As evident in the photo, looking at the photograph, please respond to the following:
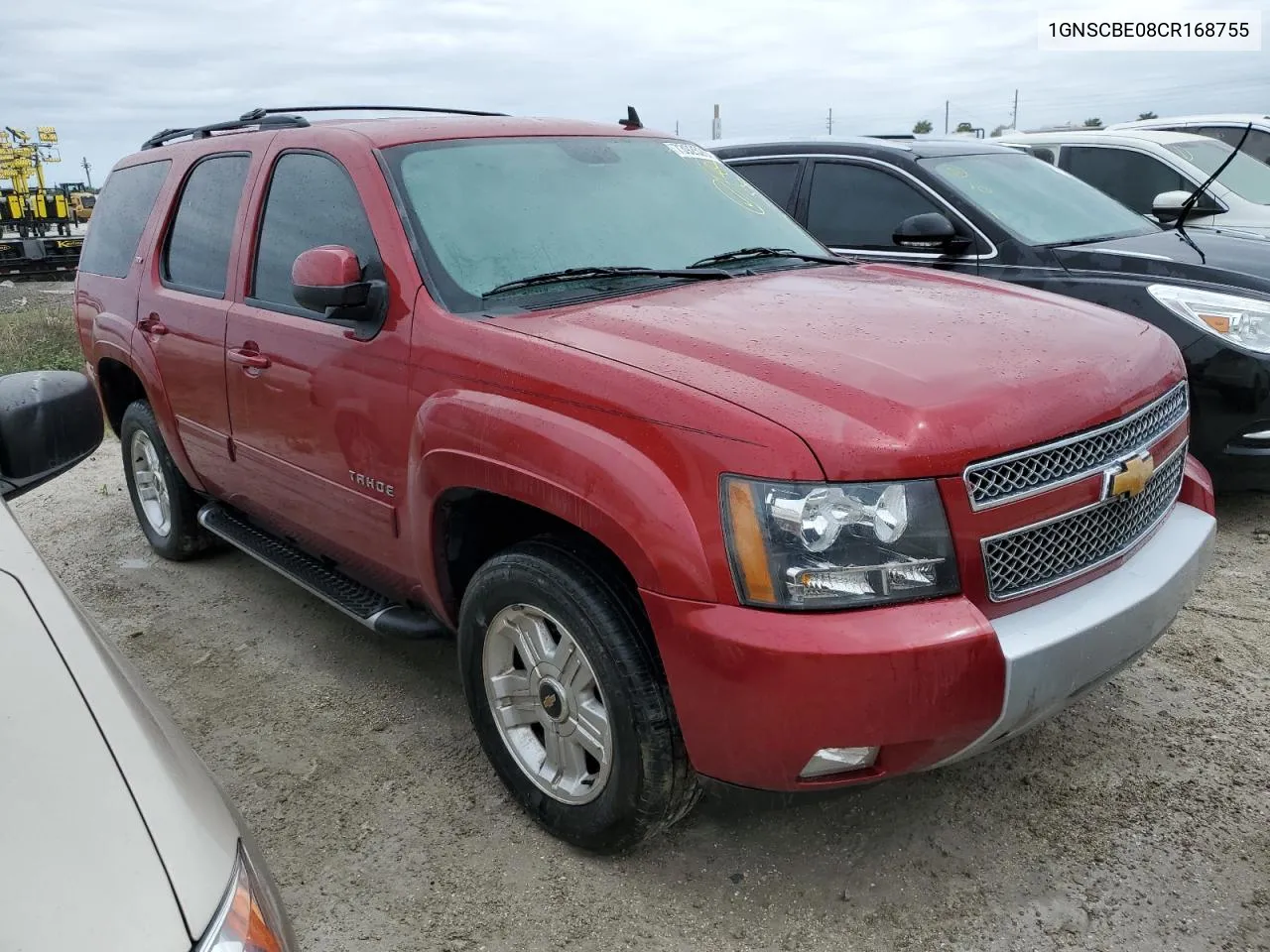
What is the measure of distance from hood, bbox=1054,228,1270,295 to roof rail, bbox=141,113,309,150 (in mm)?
3642

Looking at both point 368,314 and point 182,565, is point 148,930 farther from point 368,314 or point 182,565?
point 182,565

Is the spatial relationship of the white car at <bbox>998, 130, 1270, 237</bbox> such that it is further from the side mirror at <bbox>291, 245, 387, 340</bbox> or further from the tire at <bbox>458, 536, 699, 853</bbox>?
the tire at <bbox>458, 536, 699, 853</bbox>

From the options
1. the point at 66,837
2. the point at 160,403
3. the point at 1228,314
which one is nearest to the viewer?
the point at 66,837

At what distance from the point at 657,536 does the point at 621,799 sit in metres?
0.72

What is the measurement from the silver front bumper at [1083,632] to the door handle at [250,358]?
98.5 inches

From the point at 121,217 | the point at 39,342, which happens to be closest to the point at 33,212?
the point at 39,342

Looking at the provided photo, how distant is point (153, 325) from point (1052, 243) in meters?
4.31

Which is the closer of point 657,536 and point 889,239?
point 657,536

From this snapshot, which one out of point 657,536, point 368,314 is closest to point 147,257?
point 368,314

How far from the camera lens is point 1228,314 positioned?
4551mm

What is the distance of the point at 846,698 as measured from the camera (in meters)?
2.03

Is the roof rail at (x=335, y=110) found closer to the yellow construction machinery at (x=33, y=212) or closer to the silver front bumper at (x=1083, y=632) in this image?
the silver front bumper at (x=1083, y=632)

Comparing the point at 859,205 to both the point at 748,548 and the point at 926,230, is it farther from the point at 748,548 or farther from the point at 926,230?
the point at 748,548

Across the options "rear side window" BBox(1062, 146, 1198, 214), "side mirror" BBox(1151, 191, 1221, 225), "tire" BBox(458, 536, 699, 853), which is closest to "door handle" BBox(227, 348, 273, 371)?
"tire" BBox(458, 536, 699, 853)
